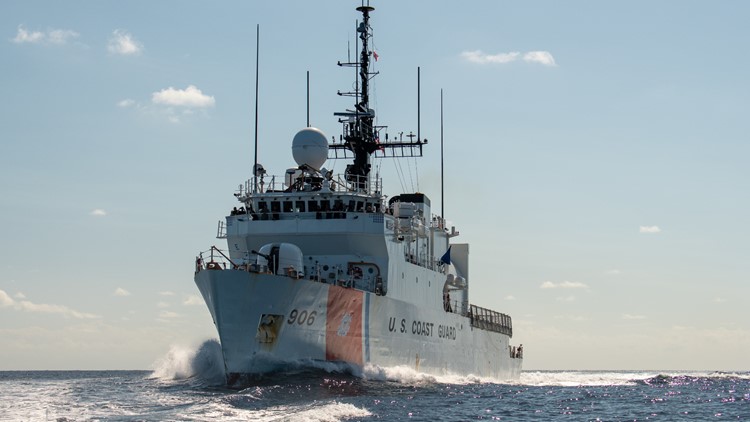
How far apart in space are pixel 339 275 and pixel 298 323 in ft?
17.0

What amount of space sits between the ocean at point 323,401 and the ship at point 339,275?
0.92m

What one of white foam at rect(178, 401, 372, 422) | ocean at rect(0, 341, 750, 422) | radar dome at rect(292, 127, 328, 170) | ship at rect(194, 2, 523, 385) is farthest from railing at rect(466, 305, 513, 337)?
white foam at rect(178, 401, 372, 422)

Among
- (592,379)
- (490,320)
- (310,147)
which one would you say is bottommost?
(592,379)

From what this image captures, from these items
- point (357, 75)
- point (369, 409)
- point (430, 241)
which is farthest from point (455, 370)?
point (369, 409)

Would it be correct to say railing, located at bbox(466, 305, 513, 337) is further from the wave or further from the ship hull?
the ship hull

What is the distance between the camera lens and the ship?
30.5 m

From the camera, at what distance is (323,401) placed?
89.0ft

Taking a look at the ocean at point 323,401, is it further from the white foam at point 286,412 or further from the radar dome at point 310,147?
the radar dome at point 310,147

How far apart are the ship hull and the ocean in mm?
576

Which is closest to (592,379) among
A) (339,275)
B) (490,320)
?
(490,320)

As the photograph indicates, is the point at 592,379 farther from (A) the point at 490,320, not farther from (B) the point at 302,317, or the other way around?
(B) the point at 302,317

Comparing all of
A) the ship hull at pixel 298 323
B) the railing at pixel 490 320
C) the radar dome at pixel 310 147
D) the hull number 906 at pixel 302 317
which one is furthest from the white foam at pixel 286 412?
the railing at pixel 490 320

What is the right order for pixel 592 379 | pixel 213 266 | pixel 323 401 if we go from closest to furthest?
pixel 323 401 < pixel 213 266 < pixel 592 379

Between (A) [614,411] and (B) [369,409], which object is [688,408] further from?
(B) [369,409]
